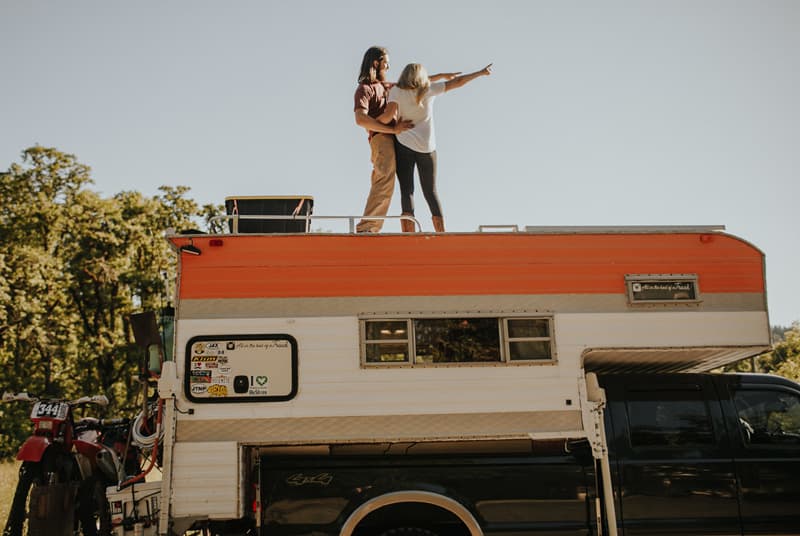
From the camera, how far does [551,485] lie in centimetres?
505

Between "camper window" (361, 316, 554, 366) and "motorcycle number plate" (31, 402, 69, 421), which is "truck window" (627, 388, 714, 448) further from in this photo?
"motorcycle number plate" (31, 402, 69, 421)

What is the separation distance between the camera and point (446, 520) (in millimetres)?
5031

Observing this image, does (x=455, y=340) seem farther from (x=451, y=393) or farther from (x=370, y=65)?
(x=370, y=65)

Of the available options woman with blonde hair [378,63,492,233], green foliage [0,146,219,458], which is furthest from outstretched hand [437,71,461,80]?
green foliage [0,146,219,458]

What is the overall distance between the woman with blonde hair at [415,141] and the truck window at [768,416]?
10.4 ft

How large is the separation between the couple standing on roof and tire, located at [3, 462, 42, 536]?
12.7 ft

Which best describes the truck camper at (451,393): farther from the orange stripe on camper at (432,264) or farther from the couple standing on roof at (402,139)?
the couple standing on roof at (402,139)

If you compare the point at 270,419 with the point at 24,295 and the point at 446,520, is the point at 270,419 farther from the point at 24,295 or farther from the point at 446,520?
the point at 24,295

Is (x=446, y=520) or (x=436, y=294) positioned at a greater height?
(x=436, y=294)

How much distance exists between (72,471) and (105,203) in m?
18.8

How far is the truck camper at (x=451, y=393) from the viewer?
498cm

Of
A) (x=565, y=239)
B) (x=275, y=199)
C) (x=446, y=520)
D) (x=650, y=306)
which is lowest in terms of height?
(x=446, y=520)

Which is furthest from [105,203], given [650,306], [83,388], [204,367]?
[650,306]

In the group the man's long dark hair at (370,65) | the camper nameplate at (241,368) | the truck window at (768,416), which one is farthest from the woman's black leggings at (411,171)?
the truck window at (768,416)
